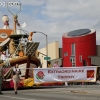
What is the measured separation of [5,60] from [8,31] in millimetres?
20842

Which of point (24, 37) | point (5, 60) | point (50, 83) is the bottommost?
point (50, 83)

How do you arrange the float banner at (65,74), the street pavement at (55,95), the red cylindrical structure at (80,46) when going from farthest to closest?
the red cylindrical structure at (80,46) → the float banner at (65,74) → the street pavement at (55,95)

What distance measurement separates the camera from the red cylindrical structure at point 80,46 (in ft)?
218

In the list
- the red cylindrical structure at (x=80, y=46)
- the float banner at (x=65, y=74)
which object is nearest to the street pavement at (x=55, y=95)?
A: the float banner at (x=65, y=74)

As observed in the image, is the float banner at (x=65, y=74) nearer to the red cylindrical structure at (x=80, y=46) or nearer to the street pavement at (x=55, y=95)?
the street pavement at (x=55, y=95)

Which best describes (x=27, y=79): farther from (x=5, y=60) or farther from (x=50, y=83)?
(x=5, y=60)

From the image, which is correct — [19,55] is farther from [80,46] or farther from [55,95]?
[80,46]

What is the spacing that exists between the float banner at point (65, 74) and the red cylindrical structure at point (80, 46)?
4232 centimetres

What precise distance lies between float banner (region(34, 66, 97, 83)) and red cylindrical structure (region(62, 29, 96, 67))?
42.3m

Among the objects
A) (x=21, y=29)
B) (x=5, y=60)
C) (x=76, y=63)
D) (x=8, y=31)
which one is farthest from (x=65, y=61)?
(x=5, y=60)

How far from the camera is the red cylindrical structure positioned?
218 ft

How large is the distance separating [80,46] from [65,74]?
147 feet

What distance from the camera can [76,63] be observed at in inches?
2657

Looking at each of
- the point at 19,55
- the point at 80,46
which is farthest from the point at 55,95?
the point at 80,46
